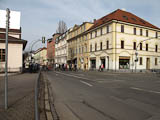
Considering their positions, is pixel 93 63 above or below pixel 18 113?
above

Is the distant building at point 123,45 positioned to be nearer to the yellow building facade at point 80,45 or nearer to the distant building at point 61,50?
the yellow building facade at point 80,45

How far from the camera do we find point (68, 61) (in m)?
57.8

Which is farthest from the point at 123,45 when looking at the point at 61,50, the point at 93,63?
the point at 61,50

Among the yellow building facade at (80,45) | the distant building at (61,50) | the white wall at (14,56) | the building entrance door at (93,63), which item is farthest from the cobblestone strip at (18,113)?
the distant building at (61,50)

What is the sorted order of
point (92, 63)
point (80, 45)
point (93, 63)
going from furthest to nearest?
point (80, 45)
point (92, 63)
point (93, 63)

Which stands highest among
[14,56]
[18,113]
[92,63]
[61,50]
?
[61,50]

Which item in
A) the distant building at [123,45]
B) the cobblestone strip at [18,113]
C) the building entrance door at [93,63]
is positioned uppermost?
the distant building at [123,45]

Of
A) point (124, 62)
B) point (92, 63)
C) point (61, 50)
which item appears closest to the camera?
point (124, 62)

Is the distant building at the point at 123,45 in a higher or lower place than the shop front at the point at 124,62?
higher

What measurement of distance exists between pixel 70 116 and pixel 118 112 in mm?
1591

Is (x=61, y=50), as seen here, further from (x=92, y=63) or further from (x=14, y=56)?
(x=14, y=56)

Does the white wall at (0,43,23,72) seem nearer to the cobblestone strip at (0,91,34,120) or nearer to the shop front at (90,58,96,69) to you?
the cobblestone strip at (0,91,34,120)

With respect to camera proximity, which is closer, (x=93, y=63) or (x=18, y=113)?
(x=18, y=113)

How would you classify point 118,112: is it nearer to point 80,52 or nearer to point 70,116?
point 70,116
